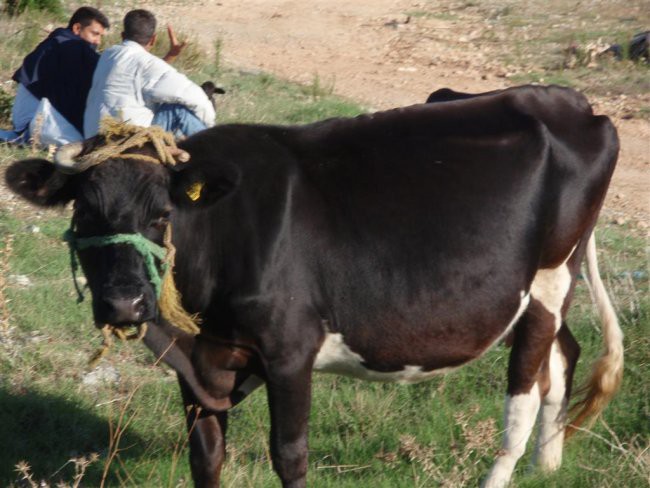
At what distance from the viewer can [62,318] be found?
6.88 m

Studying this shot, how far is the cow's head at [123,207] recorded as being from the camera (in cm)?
435

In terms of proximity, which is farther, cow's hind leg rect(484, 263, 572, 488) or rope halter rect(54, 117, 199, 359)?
cow's hind leg rect(484, 263, 572, 488)

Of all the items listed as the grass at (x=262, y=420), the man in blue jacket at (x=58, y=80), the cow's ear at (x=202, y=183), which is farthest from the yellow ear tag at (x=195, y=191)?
the man in blue jacket at (x=58, y=80)

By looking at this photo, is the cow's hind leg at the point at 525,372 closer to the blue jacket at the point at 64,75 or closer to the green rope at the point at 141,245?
the green rope at the point at 141,245

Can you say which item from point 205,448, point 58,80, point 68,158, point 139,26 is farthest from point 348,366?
point 58,80

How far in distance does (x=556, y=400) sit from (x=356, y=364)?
1.34 m

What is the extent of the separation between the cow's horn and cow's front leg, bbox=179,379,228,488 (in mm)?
1177

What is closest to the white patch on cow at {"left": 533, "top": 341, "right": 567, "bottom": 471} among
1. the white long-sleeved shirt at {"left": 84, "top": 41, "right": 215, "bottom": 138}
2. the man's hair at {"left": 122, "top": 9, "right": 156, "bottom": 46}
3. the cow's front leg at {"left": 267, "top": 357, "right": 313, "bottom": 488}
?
the cow's front leg at {"left": 267, "top": 357, "right": 313, "bottom": 488}

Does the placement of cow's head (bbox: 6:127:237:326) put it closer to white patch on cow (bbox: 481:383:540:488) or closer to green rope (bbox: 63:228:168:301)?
green rope (bbox: 63:228:168:301)

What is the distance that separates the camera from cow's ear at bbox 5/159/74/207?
15.5ft

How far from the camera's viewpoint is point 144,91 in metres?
8.81

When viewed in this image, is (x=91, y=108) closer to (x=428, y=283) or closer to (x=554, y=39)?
(x=428, y=283)

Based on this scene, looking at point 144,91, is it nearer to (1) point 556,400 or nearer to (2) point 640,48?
(1) point 556,400

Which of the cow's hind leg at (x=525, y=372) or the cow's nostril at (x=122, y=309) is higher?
the cow's nostril at (x=122, y=309)
